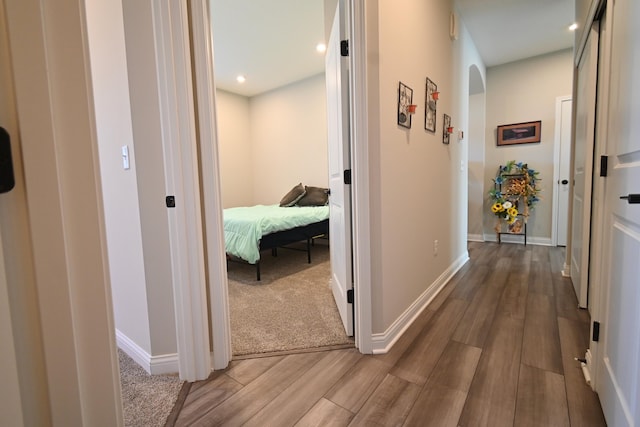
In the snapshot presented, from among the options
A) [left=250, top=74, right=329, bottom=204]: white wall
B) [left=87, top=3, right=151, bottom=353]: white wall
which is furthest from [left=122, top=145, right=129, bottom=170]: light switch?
[left=250, top=74, right=329, bottom=204]: white wall

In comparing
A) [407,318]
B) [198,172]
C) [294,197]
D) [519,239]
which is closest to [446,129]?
[407,318]

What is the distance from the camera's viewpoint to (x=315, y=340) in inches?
70.4

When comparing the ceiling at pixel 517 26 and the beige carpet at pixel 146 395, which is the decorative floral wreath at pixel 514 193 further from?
the beige carpet at pixel 146 395

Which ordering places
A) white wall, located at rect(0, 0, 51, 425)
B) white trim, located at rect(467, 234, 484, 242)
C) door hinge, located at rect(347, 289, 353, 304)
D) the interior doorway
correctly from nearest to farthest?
white wall, located at rect(0, 0, 51, 425) < door hinge, located at rect(347, 289, 353, 304) < the interior doorway < white trim, located at rect(467, 234, 484, 242)

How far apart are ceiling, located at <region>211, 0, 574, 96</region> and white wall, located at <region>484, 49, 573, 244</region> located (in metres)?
0.19

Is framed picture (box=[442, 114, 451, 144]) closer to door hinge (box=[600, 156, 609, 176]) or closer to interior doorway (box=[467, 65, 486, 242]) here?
door hinge (box=[600, 156, 609, 176])

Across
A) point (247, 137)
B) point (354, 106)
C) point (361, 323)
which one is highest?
point (247, 137)

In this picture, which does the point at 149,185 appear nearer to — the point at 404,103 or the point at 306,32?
the point at 404,103

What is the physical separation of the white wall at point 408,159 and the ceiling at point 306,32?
67 cm

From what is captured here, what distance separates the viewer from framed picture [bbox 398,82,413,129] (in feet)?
5.92

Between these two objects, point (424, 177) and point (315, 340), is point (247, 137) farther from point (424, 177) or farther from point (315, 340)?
point (315, 340)

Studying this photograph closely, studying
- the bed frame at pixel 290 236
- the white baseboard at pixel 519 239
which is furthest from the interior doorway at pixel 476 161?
the bed frame at pixel 290 236

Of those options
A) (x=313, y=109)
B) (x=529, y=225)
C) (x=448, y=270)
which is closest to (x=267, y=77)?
(x=313, y=109)

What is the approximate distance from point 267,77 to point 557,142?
440 centimetres
